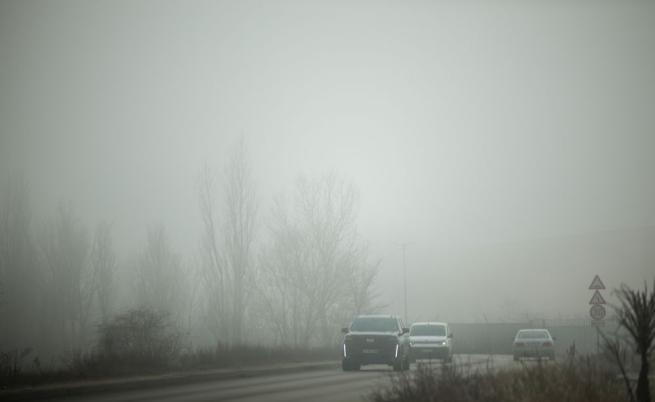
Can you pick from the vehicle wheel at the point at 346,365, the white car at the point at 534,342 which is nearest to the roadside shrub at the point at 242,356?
the vehicle wheel at the point at 346,365

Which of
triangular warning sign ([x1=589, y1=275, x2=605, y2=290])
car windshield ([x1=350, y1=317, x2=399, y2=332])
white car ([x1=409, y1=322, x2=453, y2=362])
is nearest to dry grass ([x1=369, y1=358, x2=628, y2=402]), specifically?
car windshield ([x1=350, y1=317, x2=399, y2=332])

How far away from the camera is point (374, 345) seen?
968 inches

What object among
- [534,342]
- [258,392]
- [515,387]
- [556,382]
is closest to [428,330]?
[534,342]

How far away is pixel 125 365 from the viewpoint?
68.1 feet

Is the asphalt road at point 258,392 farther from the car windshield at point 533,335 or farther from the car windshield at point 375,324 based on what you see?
the car windshield at point 533,335

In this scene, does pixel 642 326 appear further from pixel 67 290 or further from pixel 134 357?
pixel 67 290

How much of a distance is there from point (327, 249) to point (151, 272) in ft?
73.4

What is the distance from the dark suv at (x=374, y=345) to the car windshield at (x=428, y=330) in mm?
5057

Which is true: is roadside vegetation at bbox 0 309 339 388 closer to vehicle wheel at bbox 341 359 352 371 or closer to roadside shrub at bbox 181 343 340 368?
roadside shrub at bbox 181 343 340 368

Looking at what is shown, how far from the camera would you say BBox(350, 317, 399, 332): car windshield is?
25328 mm

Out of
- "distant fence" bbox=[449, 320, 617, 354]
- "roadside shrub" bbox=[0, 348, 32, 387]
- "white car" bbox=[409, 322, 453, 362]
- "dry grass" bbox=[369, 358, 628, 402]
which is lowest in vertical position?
"distant fence" bbox=[449, 320, 617, 354]

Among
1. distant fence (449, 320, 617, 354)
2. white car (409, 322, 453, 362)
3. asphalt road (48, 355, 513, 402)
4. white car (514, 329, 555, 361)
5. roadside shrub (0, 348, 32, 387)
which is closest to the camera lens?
asphalt road (48, 355, 513, 402)

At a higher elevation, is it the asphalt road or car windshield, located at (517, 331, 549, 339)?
the asphalt road

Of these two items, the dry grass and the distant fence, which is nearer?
the dry grass
